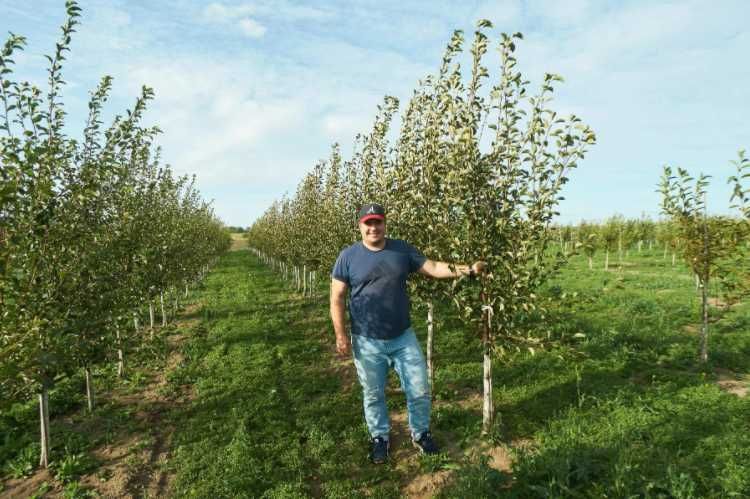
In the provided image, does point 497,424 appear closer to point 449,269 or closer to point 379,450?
point 379,450

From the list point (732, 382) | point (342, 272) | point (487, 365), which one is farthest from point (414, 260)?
point (732, 382)

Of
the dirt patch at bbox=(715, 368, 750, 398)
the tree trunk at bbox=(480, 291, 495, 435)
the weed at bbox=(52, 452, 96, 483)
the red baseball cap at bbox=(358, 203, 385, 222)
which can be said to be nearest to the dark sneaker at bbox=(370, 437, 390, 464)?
the tree trunk at bbox=(480, 291, 495, 435)

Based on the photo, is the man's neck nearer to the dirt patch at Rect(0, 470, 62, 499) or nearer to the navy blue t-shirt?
the navy blue t-shirt

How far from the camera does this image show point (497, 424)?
6480 mm

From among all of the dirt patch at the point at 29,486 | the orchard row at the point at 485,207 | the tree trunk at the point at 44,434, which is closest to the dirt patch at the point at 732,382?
the orchard row at the point at 485,207

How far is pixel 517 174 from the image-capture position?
6.05 metres

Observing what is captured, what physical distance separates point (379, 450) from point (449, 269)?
2803 millimetres

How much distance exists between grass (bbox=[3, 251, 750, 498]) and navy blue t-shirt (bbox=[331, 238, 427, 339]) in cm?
178

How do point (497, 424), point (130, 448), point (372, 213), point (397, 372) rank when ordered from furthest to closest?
1. point (130, 448)
2. point (497, 424)
3. point (397, 372)
4. point (372, 213)

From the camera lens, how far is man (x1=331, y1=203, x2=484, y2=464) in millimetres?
5926

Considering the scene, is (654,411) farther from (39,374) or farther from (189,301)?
(189,301)

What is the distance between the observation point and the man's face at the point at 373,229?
5.96m

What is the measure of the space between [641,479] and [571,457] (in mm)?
760

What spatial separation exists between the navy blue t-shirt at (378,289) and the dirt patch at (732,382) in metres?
6.93
